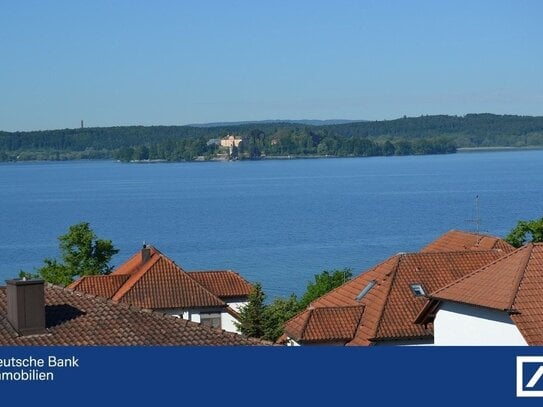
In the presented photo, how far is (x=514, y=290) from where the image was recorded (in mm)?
19766

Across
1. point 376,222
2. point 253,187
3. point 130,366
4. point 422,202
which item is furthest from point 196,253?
point 253,187

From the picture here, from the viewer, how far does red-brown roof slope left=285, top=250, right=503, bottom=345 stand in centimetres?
2475

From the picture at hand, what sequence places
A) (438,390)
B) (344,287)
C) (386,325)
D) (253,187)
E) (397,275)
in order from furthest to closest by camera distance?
(253,187) → (344,287) → (397,275) → (386,325) → (438,390)

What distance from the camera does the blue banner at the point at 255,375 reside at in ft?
24.0

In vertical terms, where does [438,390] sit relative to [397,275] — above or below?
above

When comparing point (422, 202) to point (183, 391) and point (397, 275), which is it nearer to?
point (397, 275)

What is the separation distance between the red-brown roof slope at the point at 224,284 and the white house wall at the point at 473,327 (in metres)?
15.9

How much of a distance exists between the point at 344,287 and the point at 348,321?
374 cm

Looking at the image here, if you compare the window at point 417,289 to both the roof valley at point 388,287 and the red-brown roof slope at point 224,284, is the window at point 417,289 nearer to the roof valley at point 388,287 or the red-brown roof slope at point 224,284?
the roof valley at point 388,287

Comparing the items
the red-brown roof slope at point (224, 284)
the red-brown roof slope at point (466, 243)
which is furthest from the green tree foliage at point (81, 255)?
the red-brown roof slope at point (466, 243)

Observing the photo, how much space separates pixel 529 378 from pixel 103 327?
8.86 meters

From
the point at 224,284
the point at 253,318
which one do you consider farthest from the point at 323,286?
the point at 253,318

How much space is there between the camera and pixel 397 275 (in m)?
26.8

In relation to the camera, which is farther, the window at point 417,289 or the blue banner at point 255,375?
the window at point 417,289
